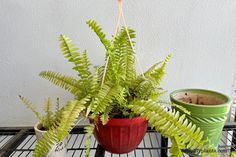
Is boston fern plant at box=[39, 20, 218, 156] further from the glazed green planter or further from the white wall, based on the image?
the white wall

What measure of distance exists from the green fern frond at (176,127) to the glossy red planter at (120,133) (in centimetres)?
9

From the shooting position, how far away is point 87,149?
0.48m

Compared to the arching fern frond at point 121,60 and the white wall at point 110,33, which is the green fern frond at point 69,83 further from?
the white wall at point 110,33

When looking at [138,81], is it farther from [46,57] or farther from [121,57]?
[46,57]

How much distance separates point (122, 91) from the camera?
1.77ft

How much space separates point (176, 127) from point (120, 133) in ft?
0.59

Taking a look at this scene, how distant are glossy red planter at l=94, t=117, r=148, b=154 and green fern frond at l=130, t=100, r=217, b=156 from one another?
3.7 inches

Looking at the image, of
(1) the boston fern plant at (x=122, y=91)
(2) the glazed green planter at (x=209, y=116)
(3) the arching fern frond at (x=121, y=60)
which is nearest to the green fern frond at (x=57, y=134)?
(1) the boston fern plant at (x=122, y=91)

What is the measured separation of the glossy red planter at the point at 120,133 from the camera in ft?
1.86

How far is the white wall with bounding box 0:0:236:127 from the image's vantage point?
84 centimetres

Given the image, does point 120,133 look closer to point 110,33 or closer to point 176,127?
point 176,127

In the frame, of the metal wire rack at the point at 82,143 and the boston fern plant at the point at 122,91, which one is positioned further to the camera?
the metal wire rack at the point at 82,143

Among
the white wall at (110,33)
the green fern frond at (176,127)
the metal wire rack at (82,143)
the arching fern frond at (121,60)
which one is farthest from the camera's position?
the white wall at (110,33)

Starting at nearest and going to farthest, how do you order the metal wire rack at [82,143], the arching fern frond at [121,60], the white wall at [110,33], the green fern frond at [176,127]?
the green fern frond at [176,127], the arching fern frond at [121,60], the metal wire rack at [82,143], the white wall at [110,33]
